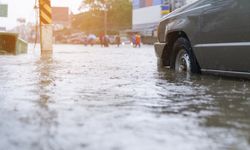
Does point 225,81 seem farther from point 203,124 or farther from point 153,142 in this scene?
point 153,142

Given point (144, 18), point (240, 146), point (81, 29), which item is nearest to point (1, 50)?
point (240, 146)

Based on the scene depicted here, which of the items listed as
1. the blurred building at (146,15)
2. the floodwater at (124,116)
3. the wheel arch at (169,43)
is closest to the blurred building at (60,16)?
the blurred building at (146,15)

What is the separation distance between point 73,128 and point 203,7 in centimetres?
374

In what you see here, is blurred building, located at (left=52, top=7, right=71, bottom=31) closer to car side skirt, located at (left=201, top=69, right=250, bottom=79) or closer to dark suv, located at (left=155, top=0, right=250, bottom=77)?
dark suv, located at (left=155, top=0, right=250, bottom=77)

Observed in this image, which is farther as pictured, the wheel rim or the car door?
the wheel rim

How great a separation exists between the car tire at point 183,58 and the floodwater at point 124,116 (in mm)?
1257

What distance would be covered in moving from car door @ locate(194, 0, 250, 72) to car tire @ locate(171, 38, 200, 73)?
258mm

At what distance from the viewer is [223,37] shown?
558cm

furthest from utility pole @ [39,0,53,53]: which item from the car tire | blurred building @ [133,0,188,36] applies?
blurred building @ [133,0,188,36]

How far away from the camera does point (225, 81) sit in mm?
5777

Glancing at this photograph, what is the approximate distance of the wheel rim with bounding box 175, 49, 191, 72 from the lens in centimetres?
671

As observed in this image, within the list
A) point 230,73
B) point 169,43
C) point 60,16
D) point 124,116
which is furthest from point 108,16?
point 124,116

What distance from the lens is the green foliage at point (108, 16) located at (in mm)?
90312

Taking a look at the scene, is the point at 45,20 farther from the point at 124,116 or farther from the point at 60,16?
the point at 60,16
